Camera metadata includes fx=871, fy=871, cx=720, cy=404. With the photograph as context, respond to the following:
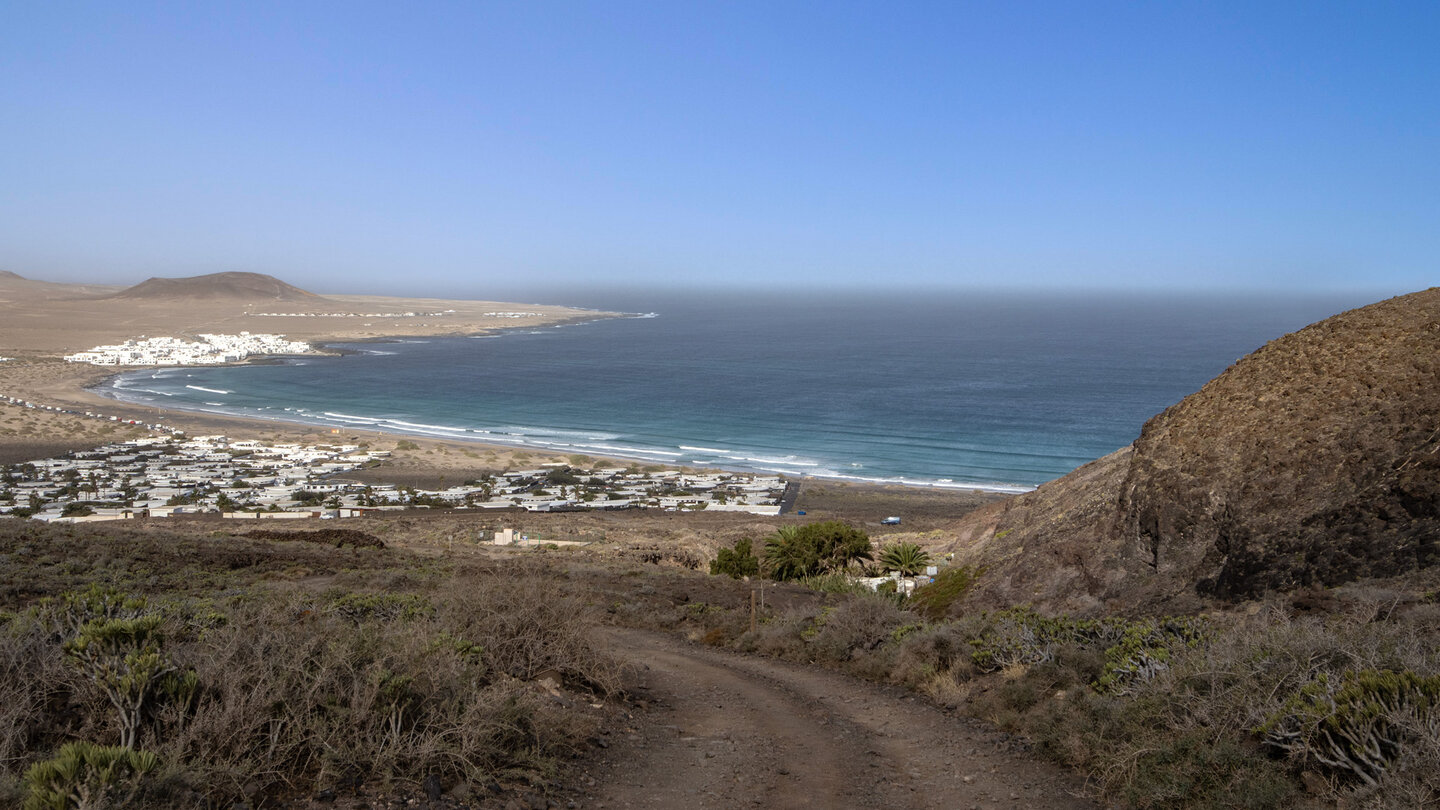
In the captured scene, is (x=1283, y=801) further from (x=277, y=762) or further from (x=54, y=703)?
(x=54, y=703)

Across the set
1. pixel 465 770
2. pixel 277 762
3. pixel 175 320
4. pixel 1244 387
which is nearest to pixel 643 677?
pixel 465 770

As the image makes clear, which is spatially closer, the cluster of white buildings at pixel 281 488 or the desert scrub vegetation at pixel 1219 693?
the desert scrub vegetation at pixel 1219 693

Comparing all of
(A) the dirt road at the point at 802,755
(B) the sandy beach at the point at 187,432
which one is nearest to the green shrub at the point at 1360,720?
(A) the dirt road at the point at 802,755

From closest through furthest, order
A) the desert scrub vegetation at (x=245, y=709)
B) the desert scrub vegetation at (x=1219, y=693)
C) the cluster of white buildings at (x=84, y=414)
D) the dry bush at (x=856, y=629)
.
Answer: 1. the desert scrub vegetation at (x=245, y=709)
2. the desert scrub vegetation at (x=1219, y=693)
3. the dry bush at (x=856, y=629)
4. the cluster of white buildings at (x=84, y=414)

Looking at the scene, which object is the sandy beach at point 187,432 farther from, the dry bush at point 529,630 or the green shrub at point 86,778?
the green shrub at point 86,778

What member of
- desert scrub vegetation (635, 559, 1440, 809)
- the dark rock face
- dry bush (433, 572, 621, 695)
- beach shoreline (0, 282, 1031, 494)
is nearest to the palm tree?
the dark rock face

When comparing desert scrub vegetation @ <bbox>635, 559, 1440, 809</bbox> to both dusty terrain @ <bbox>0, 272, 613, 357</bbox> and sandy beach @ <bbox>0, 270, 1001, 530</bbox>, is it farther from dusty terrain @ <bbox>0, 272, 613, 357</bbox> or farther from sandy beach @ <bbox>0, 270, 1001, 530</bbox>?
dusty terrain @ <bbox>0, 272, 613, 357</bbox>
